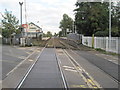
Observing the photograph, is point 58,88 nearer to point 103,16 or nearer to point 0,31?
point 0,31

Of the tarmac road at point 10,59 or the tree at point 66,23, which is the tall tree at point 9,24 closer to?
the tarmac road at point 10,59

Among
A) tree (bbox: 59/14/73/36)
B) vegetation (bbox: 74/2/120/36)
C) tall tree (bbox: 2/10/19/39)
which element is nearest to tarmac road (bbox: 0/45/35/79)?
tall tree (bbox: 2/10/19/39)

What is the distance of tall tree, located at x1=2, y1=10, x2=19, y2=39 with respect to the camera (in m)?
44.5

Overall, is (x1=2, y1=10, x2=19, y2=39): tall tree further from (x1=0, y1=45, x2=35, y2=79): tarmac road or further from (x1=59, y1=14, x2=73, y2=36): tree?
(x1=59, y1=14, x2=73, y2=36): tree

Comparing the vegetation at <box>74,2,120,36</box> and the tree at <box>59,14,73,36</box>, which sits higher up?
the tree at <box>59,14,73,36</box>

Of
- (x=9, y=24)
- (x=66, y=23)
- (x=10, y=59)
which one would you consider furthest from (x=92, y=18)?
(x=66, y=23)

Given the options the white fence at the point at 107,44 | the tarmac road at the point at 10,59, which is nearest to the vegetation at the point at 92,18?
the white fence at the point at 107,44

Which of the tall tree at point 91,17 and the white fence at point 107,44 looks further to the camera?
the tall tree at point 91,17

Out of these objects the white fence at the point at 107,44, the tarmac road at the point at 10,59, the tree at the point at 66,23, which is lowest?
the tarmac road at the point at 10,59

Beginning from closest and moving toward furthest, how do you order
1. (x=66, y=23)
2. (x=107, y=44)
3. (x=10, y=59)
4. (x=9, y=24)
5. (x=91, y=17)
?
(x=10, y=59)
(x=107, y=44)
(x=9, y=24)
(x=91, y=17)
(x=66, y=23)

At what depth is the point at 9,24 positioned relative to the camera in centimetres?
4428

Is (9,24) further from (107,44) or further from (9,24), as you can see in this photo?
(107,44)

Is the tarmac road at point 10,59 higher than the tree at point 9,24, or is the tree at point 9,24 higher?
the tree at point 9,24

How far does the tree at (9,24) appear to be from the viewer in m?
44.5
